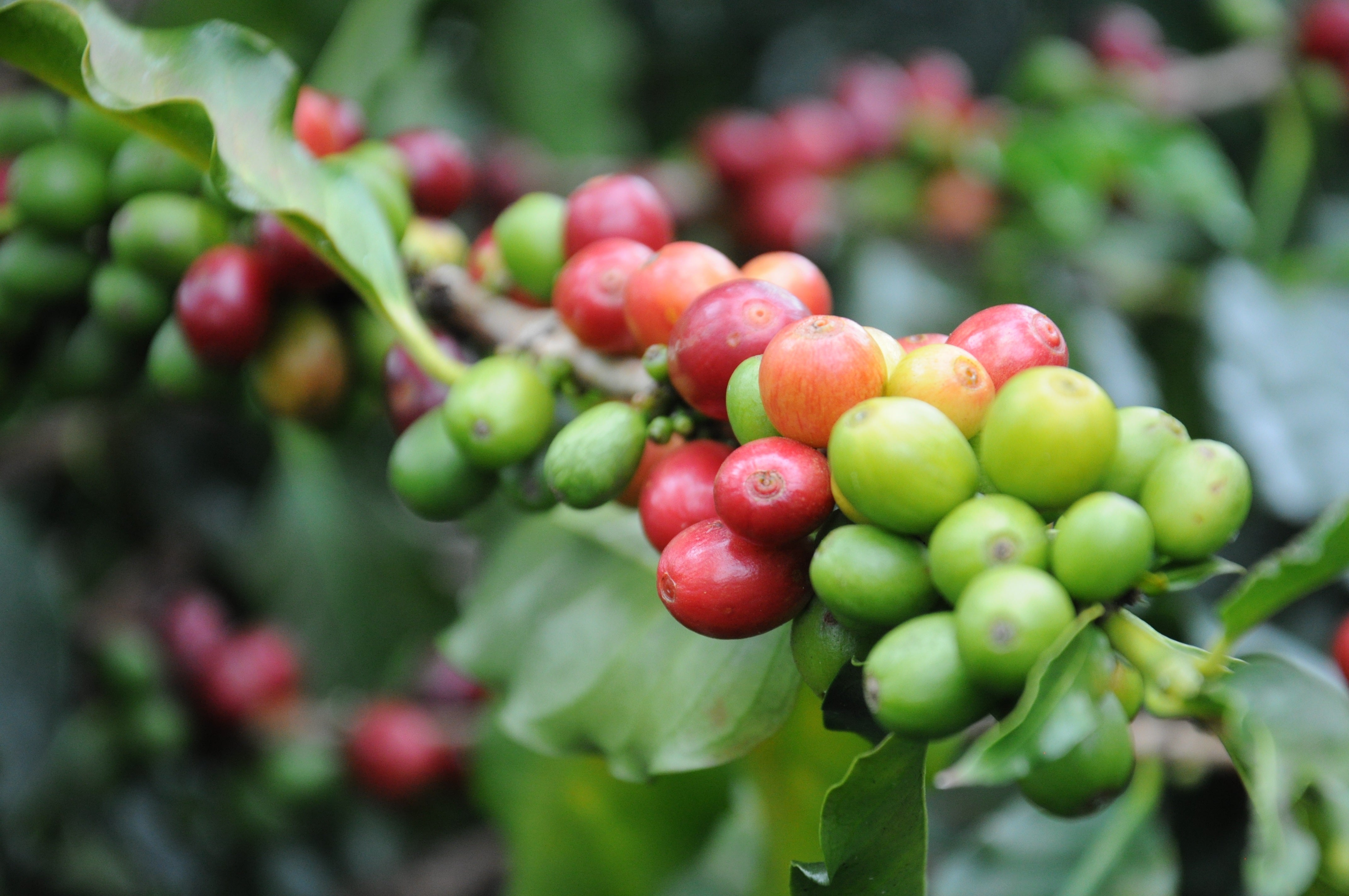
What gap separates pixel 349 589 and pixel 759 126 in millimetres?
1531

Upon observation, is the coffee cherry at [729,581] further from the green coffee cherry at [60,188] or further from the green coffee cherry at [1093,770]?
the green coffee cherry at [60,188]

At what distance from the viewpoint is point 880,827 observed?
30.8 inches

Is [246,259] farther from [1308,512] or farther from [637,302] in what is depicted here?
[1308,512]

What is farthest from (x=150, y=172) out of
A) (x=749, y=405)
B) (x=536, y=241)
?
(x=749, y=405)

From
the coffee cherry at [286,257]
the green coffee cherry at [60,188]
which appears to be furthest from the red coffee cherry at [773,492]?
the green coffee cherry at [60,188]

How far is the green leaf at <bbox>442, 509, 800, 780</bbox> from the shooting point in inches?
38.1

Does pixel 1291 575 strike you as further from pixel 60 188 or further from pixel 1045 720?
pixel 60 188

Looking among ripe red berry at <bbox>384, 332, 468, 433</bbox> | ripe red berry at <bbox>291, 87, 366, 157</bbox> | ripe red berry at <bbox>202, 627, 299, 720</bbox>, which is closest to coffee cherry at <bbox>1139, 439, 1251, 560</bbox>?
ripe red berry at <bbox>384, 332, 468, 433</bbox>

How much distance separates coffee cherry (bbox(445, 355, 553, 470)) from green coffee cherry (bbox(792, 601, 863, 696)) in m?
0.32

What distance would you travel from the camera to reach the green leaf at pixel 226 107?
3.20 ft

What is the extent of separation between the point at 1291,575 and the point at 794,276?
50cm

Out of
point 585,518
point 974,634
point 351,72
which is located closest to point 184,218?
point 585,518

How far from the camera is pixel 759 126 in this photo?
2.54 meters

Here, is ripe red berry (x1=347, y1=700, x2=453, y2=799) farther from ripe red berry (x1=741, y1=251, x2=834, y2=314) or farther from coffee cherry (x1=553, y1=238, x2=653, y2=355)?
ripe red berry (x1=741, y1=251, x2=834, y2=314)
